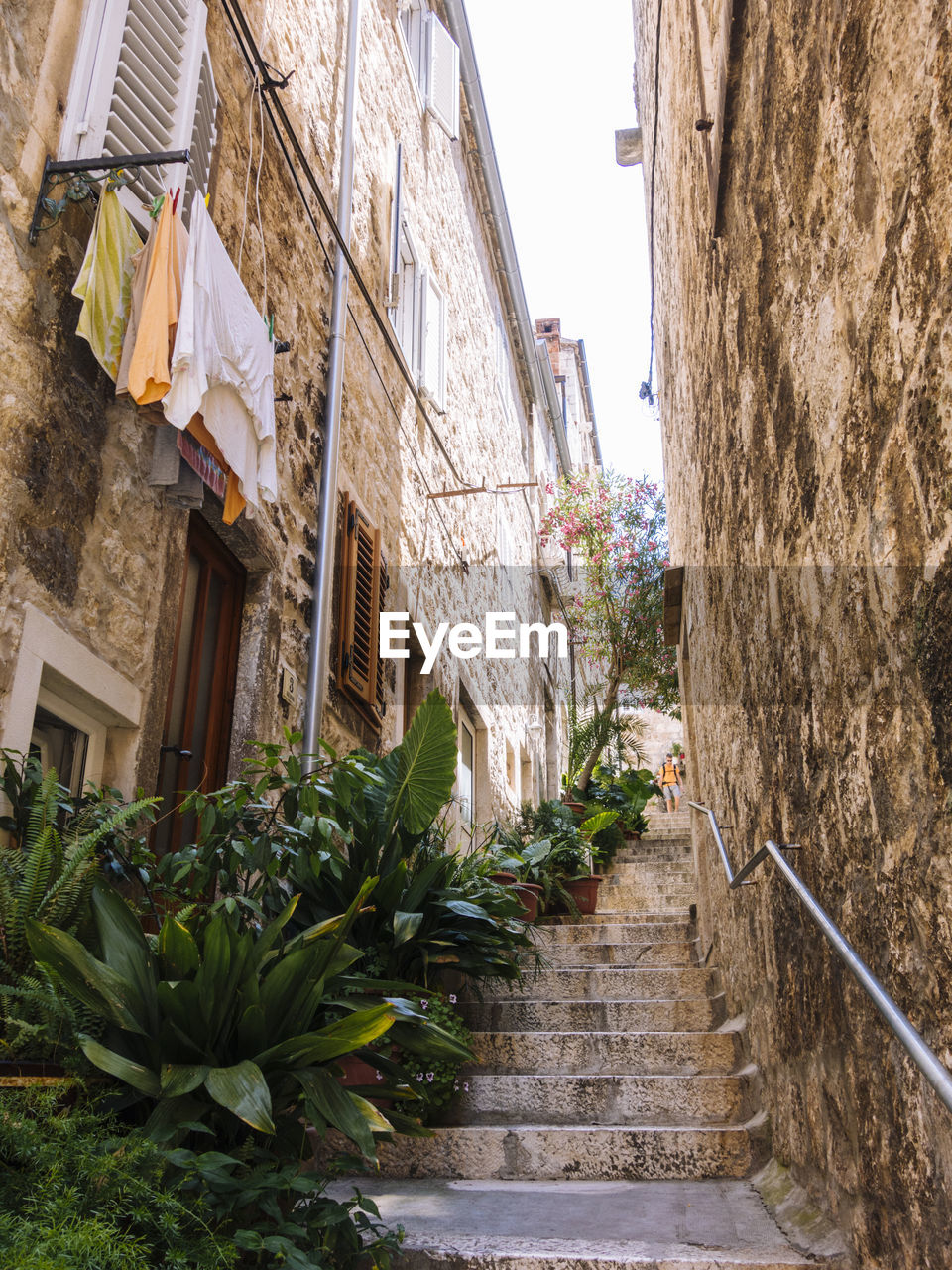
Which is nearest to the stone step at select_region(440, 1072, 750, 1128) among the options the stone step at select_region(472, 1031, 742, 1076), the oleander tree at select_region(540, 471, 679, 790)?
the stone step at select_region(472, 1031, 742, 1076)

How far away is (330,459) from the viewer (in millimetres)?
5301

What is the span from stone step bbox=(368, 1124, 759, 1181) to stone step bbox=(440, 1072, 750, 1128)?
0.36 ft

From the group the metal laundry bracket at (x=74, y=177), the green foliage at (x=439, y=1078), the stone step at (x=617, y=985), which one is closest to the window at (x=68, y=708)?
the metal laundry bracket at (x=74, y=177)

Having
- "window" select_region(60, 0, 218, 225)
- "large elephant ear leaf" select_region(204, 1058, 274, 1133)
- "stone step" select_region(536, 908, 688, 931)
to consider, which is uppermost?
"window" select_region(60, 0, 218, 225)

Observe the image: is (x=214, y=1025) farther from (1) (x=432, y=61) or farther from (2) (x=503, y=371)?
(2) (x=503, y=371)

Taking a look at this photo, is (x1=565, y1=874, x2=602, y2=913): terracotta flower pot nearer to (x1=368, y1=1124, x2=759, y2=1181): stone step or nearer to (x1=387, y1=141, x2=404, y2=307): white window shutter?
(x1=368, y1=1124, x2=759, y2=1181): stone step

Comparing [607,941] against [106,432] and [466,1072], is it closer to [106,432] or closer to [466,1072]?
[466,1072]

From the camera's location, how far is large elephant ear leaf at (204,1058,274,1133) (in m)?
2.10

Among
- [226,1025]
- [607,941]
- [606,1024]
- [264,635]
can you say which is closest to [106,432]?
[264,635]

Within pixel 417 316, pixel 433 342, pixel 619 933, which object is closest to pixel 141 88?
pixel 619 933

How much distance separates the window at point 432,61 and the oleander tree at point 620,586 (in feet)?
15.3

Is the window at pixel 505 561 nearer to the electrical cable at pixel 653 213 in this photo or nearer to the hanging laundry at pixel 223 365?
the electrical cable at pixel 653 213

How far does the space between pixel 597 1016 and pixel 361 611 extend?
93.6 inches

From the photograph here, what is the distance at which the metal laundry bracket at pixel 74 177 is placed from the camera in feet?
9.59
